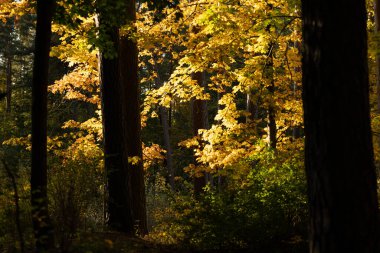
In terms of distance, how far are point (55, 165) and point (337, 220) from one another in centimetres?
491

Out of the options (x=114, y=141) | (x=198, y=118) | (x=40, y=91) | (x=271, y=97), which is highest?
(x=198, y=118)

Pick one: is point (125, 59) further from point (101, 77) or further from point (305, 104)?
point (305, 104)

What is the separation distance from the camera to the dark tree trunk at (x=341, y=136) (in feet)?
11.3

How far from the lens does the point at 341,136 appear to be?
346cm

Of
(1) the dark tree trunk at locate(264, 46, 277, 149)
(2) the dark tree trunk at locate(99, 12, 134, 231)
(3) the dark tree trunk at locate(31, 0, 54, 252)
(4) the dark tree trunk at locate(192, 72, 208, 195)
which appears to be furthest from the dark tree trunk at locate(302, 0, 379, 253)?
(4) the dark tree trunk at locate(192, 72, 208, 195)

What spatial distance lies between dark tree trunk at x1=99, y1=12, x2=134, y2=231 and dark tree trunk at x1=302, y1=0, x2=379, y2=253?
509 centimetres

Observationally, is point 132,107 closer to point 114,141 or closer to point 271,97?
point 114,141

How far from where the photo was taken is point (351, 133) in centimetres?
346

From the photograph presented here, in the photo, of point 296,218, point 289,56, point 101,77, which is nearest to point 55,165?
point 101,77

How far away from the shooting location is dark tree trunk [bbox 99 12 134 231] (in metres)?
8.09

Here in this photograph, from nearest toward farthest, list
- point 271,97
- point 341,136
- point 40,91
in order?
point 341,136
point 40,91
point 271,97

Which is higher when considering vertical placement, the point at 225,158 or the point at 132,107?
the point at 132,107

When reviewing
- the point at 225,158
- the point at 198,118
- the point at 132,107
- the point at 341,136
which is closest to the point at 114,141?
the point at 132,107

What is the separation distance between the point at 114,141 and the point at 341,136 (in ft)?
17.9
